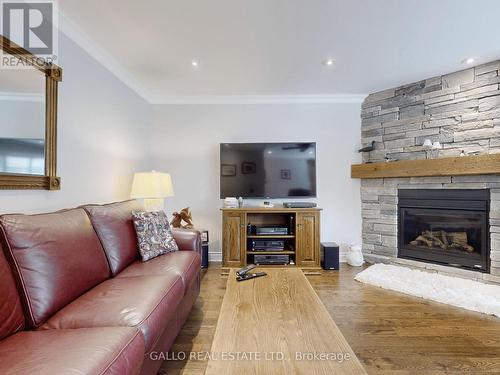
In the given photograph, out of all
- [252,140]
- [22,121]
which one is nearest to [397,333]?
[252,140]

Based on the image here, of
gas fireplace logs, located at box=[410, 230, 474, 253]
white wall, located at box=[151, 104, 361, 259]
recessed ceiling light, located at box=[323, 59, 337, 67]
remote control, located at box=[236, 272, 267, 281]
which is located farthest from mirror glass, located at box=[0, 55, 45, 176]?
gas fireplace logs, located at box=[410, 230, 474, 253]

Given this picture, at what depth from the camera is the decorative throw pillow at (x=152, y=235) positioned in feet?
6.30

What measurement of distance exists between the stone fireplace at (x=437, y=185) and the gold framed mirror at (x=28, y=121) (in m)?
3.54

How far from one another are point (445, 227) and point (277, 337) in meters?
2.97

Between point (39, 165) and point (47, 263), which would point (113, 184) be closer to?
point (39, 165)

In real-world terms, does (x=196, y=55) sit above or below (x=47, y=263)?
above

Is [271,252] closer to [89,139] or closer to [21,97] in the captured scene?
[89,139]

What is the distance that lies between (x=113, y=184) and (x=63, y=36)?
1.36m

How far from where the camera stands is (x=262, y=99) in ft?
11.2

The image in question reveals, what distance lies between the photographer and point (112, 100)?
2.56 metres

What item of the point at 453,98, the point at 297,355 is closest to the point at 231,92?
the point at 453,98

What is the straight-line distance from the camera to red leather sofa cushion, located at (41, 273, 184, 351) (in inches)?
41.8

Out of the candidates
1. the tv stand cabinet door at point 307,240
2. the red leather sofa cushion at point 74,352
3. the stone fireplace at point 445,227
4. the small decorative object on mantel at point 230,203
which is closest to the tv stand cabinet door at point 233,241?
the small decorative object on mantel at point 230,203

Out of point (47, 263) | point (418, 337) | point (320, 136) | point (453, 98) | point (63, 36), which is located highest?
point (63, 36)
